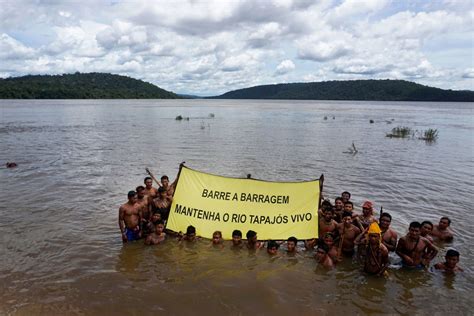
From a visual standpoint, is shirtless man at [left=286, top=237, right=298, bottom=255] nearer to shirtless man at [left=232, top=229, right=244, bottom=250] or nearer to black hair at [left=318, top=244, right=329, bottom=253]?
black hair at [left=318, top=244, right=329, bottom=253]

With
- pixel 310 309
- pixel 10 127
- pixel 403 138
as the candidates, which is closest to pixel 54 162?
pixel 310 309

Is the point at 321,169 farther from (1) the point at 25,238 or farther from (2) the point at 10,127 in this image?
(2) the point at 10,127

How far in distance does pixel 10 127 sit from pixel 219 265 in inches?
1644

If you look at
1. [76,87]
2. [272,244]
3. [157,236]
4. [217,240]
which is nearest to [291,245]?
[272,244]

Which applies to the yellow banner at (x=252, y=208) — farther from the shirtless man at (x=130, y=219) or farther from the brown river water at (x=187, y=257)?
the shirtless man at (x=130, y=219)

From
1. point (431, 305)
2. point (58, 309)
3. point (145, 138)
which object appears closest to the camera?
point (58, 309)

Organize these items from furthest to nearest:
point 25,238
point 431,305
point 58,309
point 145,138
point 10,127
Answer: point 10,127 < point 145,138 < point 25,238 < point 431,305 < point 58,309

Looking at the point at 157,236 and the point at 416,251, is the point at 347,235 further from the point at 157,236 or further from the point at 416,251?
the point at 157,236

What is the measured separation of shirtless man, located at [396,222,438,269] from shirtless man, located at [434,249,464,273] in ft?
0.90

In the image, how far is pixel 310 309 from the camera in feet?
25.5

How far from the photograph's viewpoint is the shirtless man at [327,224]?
33.5ft

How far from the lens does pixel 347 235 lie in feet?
32.6

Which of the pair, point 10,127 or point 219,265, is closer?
point 219,265

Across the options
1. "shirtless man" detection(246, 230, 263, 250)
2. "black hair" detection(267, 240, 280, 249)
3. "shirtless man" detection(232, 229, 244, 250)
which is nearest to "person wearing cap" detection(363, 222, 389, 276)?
"black hair" detection(267, 240, 280, 249)
